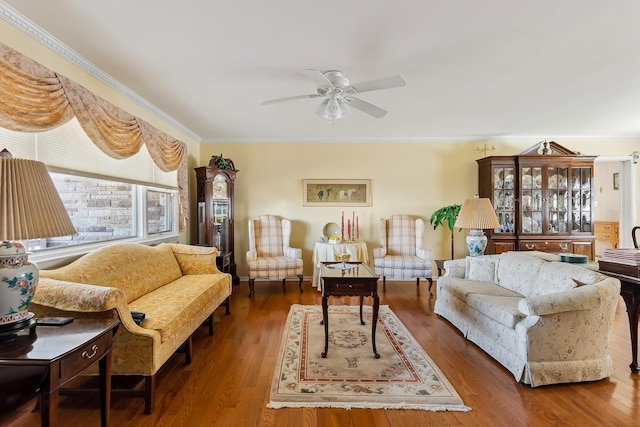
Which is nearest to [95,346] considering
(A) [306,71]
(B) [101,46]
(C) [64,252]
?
(C) [64,252]

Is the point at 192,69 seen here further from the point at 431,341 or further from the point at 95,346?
the point at 431,341

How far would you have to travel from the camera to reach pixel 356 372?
2254mm

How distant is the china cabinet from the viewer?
15.3ft

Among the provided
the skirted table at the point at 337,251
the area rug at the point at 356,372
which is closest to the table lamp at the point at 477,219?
the area rug at the point at 356,372

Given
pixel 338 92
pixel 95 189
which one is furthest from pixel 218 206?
pixel 338 92

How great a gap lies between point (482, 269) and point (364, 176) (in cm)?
252

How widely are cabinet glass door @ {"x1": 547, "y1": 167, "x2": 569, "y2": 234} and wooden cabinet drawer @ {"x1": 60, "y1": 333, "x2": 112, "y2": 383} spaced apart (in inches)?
227

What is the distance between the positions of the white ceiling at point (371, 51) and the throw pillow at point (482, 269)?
182 cm

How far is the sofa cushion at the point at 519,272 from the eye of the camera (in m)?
2.70

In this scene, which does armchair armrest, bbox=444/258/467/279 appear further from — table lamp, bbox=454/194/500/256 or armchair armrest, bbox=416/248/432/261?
armchair armrest, bbox=416/248/432/261

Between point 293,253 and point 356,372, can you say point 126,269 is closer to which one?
point 356,372

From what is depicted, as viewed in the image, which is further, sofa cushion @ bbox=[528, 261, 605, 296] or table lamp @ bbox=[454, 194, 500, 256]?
table lamp @ bbox=[454, 194, 500, 256]

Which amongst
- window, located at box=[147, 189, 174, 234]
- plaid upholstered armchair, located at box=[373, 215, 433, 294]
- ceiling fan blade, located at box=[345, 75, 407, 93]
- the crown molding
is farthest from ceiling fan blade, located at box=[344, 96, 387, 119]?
window, located at box=[147, 189, 174, 234]

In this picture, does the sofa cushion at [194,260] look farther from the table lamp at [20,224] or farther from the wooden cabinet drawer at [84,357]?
the table lamp at [20,224]
